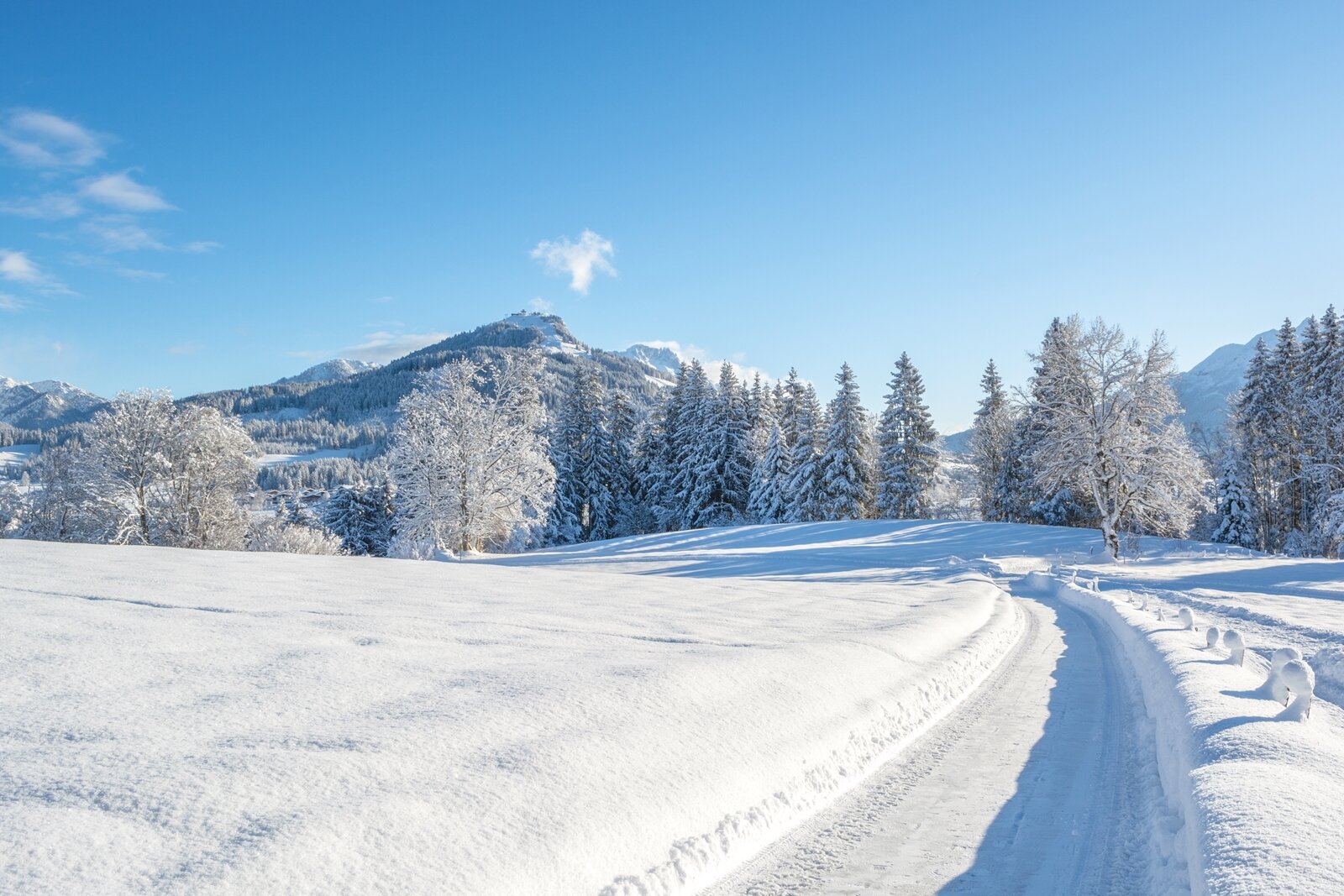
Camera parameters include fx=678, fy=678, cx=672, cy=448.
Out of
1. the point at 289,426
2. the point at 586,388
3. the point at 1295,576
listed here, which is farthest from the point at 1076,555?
the point at 289,426

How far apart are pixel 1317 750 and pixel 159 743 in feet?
26.3

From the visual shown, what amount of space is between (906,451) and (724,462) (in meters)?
12.1

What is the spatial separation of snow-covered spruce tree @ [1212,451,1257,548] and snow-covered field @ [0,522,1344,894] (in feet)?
124

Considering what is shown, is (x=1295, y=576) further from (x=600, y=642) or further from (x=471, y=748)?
(x=471, y=748)

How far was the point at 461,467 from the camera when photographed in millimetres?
28172

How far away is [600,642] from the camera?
303 inches

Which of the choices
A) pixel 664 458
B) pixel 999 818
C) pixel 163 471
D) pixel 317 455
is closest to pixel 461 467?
pixel 163 471

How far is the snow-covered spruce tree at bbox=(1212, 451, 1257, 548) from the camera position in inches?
1511

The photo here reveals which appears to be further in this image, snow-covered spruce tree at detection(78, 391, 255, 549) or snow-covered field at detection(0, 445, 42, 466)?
snow-covered field at detection(0, 445, 42, 466)

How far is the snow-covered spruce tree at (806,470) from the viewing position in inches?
1688

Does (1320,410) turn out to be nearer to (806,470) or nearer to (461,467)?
(806,470)

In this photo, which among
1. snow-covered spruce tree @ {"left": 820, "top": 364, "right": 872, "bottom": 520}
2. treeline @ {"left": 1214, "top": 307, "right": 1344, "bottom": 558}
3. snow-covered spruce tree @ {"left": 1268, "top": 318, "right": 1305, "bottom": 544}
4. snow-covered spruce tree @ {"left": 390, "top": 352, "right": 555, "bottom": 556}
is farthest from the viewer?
snow-covered spruce tree @ {"left": 820, "top": 364, "right": 872, "bottom": 520}

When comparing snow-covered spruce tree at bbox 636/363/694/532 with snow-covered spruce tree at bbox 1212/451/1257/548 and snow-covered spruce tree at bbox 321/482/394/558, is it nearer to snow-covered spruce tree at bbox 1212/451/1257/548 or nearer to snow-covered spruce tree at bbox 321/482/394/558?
snow-covered spruce tree at bbox 321/482/394/558

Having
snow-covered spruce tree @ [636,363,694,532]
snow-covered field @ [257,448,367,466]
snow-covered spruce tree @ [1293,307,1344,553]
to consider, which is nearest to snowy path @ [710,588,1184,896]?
snow-covered spruce tree @ [1293,307,1344,553]
